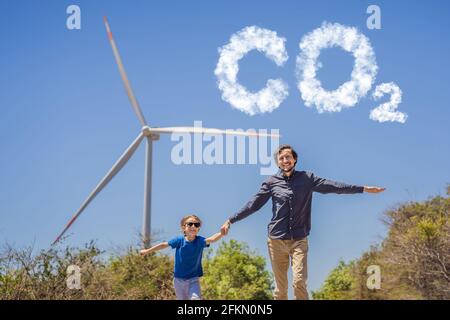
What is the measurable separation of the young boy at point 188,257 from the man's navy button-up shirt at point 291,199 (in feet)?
2.73

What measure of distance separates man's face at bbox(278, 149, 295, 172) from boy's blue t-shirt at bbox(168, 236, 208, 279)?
171 centimetres

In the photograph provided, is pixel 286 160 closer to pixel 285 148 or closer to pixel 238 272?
pixel 285 148

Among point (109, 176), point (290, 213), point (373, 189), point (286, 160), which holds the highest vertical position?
point (109, 176)

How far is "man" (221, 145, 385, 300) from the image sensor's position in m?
8.51

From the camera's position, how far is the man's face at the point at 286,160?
29.1 feet

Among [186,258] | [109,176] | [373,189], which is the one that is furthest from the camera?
[109,176]

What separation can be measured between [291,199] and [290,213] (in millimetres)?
205

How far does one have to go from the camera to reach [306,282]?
838 cm

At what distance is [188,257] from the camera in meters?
8.41

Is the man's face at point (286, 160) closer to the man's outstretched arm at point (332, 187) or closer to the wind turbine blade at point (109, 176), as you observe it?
the man's outstretched arm at point (332, 187)

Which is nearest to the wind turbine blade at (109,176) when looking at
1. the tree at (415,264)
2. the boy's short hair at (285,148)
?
the tree at (415,264)

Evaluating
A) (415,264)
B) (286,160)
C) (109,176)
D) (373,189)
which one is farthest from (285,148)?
(415,264)

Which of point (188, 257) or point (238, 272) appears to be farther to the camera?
point (238, 272)
